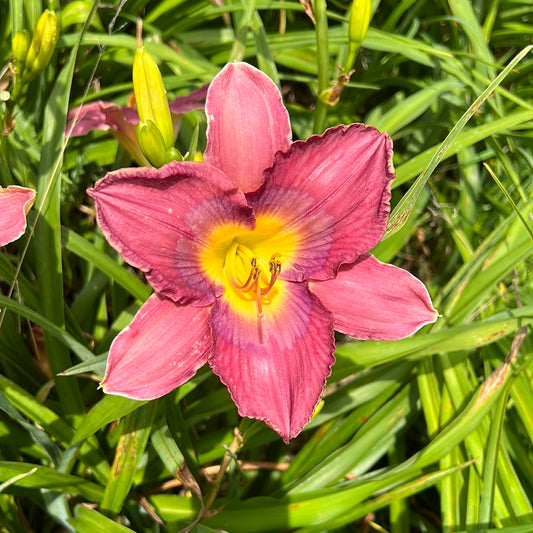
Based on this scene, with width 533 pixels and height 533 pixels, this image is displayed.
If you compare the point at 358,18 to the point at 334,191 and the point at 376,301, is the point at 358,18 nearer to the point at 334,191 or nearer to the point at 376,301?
the point at 334,191

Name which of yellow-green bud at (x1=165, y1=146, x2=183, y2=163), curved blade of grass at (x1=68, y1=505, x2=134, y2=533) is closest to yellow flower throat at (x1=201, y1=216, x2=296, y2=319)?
yellow-green bud at (x1=165, y1=146, x2=183, y2=163)

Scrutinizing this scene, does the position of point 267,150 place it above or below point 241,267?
above

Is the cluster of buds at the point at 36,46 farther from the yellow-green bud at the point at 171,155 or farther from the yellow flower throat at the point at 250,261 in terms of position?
the yellow flower throat at the point at 250,261

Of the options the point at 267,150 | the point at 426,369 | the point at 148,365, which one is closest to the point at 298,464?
the point at 426,369

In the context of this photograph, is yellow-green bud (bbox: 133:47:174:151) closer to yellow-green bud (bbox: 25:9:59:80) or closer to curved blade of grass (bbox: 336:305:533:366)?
yellow-green bud (bbox: 25:9:59:80)

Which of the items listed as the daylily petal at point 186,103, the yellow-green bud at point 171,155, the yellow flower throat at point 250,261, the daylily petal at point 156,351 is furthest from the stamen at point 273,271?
the daylily petal at point 186,103

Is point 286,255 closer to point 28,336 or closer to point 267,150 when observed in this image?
point 267,150

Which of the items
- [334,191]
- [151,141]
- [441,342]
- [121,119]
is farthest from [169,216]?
[441,342]
